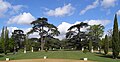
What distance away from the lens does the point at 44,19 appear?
253 ft

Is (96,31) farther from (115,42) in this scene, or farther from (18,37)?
(115,42)

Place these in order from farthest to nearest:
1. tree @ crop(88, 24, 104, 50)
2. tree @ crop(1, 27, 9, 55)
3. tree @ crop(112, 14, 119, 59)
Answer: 1. tree @ crop(88, 24, 104, 50)
2. tree @ crop(1, 27, 9, 55)
3. tree @ crop(112, 14, 119, 59)

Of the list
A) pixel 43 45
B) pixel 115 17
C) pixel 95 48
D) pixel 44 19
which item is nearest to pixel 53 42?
pixel 43 45

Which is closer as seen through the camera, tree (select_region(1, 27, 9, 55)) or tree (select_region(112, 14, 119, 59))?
tree (select_region(112, 14, 119, 59))

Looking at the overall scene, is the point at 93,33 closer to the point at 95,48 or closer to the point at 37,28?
the point at 95,48

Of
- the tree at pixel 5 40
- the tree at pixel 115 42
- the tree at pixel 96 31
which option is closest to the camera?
the tree at pixel 115 42

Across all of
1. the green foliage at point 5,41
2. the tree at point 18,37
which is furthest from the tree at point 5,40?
the tree at point 18,37

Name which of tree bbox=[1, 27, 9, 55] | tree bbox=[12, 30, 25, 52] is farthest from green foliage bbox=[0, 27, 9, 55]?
tree bbox=[12, 30, 25, 52]

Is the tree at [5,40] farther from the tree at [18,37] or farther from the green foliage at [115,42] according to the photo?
the tree at [18,37]

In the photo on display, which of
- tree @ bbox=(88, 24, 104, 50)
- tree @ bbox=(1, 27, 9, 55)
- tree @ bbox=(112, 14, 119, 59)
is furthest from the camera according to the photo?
tree @ bbox=(88, 24, 104, 50)

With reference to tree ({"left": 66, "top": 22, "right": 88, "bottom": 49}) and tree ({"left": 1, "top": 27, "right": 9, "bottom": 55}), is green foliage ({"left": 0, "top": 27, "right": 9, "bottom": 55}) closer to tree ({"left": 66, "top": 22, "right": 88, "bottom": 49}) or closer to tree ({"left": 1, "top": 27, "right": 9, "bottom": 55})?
tree ({"left": 1, "top": 27, "right": 9, "bottom": 55})

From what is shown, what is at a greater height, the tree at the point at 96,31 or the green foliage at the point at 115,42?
the tree at the point at 96,31

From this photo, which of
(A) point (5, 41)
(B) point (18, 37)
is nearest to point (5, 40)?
(A) point (5, 41)

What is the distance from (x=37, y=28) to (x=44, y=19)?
404cm
